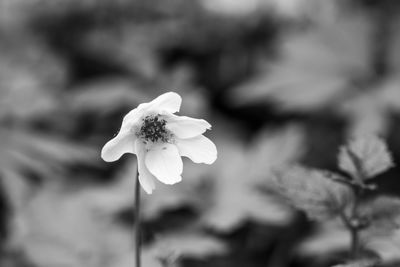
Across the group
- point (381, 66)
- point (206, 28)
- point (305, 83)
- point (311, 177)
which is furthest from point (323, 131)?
point (311, 177)

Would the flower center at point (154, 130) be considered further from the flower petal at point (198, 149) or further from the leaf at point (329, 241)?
the leaf at point (329, 241)

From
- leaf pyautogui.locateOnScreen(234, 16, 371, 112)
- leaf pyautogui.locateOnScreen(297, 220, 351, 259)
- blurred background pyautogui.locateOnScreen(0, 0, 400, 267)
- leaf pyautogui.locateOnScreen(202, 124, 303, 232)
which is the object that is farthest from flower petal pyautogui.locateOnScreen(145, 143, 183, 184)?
leaf pyautogui.locateOnScreen(234, 16, 371, 112)

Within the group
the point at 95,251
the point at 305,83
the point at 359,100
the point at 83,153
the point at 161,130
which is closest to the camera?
the point at 161,130

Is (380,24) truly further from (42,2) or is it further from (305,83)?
(42,2)

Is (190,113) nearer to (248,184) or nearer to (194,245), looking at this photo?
(248,184)

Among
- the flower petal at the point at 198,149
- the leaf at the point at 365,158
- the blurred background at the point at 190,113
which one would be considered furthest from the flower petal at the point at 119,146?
the leaf at the point at 365,158

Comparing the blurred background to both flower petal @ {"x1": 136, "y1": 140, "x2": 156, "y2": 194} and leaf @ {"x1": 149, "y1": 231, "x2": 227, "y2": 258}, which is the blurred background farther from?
flower petal @ {"x1": 136, "y1": 140, "x2": 156, "y2": 194}

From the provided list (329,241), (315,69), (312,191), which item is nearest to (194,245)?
(329,241)
